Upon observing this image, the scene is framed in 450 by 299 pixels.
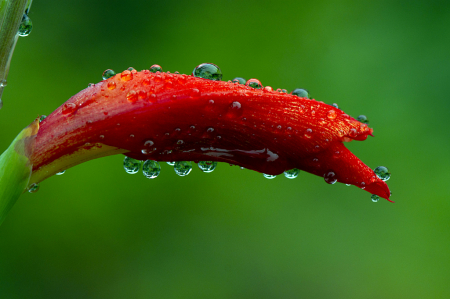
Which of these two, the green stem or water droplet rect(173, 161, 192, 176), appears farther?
water droplet rect(173, 161, 192, 176)

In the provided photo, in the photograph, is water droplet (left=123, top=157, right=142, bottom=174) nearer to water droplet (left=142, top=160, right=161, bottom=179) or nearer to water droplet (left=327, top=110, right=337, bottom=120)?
water droplet (left=142, top=160, right=161, bottom=179)

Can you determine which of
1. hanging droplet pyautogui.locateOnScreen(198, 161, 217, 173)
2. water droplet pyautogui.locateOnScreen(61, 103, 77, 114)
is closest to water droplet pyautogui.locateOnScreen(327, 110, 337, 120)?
hanging droplet pyautogui.locateOnScreen(198, 161, 217, 173)

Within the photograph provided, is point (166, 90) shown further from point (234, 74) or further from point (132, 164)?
point (234, 74)

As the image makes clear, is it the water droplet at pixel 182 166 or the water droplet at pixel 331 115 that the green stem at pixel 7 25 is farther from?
the water droplet at pixel 331 115

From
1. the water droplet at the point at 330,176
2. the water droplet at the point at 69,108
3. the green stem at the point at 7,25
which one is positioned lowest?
the water droplet at the point at 330,176

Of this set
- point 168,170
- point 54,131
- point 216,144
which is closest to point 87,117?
point 54,131

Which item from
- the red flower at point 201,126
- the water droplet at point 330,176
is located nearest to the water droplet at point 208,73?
the red flower at point 201,126

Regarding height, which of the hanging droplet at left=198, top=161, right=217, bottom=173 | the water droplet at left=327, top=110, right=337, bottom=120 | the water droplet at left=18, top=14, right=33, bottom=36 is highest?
the water droplet at left=18, top=14, right=33, bottom=36

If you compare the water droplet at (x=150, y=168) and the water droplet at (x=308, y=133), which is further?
the water droplet at (x=150, y=168)
